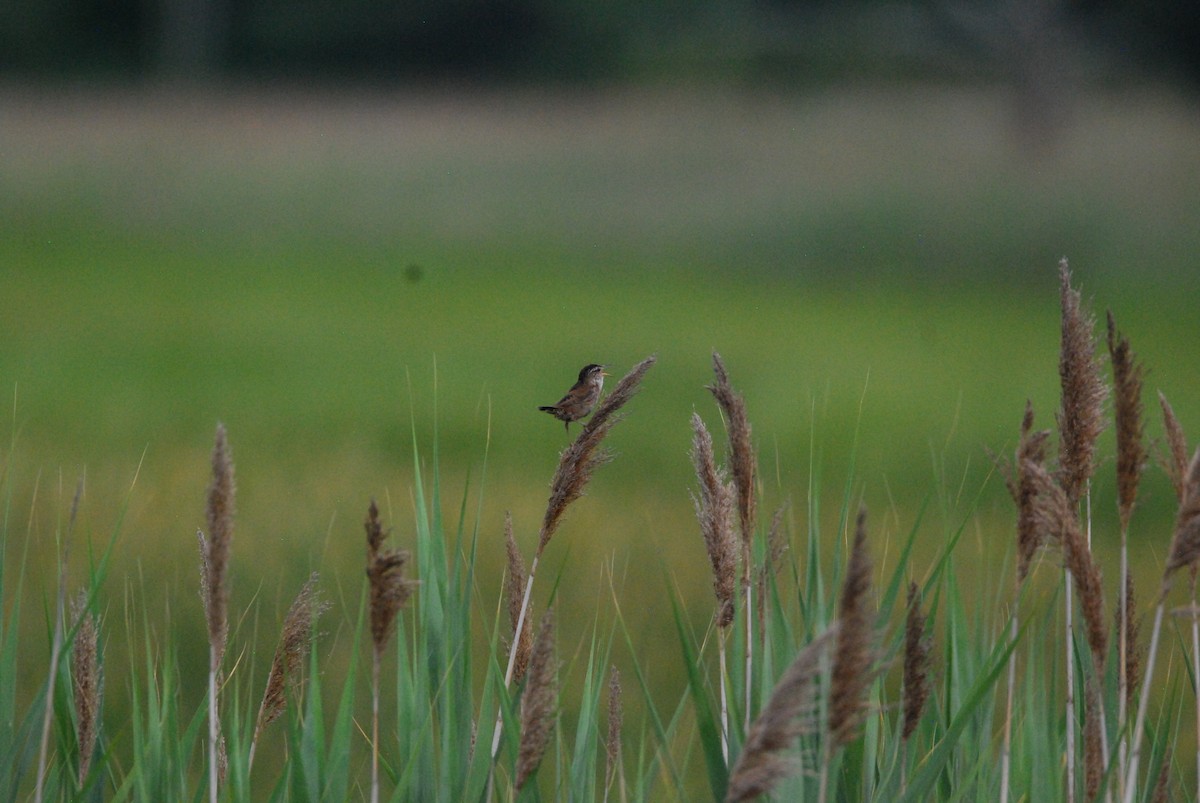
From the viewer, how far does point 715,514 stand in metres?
1.11

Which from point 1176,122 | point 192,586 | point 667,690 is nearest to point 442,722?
point 667,690

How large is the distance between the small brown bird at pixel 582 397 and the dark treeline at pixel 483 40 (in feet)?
41.2

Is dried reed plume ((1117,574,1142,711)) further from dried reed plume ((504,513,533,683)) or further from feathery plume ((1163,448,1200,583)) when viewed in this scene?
dried reed plume ((504,513,533,683))

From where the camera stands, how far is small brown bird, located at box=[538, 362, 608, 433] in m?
1.78

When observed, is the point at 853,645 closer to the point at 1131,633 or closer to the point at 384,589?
the point at 384,589

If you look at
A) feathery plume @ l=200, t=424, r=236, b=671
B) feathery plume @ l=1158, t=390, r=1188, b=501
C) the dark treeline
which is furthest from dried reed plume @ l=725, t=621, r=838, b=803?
the dark treeline

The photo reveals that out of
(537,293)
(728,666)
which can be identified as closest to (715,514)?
(728,666)

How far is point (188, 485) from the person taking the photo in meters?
3.40

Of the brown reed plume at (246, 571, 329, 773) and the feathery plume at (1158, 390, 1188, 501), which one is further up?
the feathery plume at (1158, 390, 1188, 501)

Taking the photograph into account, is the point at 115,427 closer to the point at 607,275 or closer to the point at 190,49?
the point at 607,275

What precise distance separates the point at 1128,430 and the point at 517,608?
607 mm

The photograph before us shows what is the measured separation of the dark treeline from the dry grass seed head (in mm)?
13289

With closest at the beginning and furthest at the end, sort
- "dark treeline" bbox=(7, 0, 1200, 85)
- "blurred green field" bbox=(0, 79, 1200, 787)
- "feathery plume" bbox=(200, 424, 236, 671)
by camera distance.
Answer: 1. "feathery plume" bbox=(200, 424, 236, 671)
2. "blurred green field" bbox=(0, 79, 1200, 787)
3. "dark treeline" bbox=(7, 0, 1200, 85)

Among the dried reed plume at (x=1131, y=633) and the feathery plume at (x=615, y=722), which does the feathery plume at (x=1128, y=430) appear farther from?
the feathery plume at (x=615, y=722)
